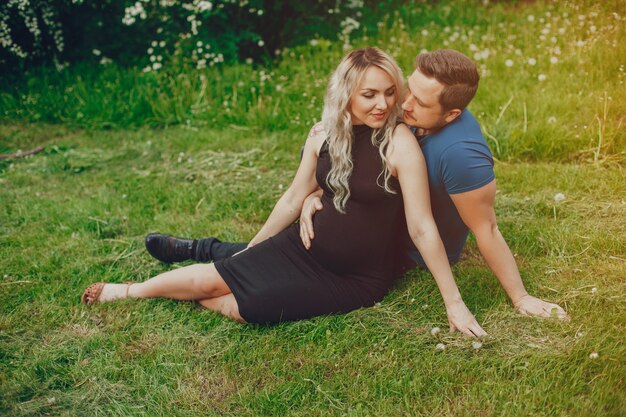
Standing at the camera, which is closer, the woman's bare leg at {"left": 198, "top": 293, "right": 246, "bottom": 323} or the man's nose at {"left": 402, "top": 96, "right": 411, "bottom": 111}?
the man's nose at {"left": 402, "top": 96, "right": 411, "bottom": 111}

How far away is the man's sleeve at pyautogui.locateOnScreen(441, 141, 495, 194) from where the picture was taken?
3082 mm

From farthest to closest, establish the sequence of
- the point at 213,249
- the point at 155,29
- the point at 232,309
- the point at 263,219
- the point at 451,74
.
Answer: the point at 155,29 → the point at 263,219 → the point at 213,249 → the point at 232,309 → the point at 451,74

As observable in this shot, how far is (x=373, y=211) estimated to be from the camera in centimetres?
334

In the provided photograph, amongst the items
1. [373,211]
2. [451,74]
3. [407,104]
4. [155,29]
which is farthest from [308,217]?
[155,29]

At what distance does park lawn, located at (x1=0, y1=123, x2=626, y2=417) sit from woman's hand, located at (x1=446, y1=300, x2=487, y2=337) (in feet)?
0.27

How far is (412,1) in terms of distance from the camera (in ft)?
28.6

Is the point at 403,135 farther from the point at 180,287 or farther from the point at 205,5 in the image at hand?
the point at 205,5

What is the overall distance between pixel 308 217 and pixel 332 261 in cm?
28

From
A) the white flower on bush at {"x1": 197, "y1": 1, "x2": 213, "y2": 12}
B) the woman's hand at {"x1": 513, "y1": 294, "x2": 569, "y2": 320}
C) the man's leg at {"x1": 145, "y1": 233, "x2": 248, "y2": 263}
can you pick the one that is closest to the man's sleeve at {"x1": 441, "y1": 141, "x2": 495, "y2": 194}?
the woman's hand at {"x1": 513, "y1": 294, "x2": 569, "y2": 320}

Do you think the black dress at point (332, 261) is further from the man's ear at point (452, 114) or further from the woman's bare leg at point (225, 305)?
the man's ear at point (452, 114)

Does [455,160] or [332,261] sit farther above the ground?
[455,160]

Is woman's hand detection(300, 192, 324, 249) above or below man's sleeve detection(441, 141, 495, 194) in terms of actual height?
below

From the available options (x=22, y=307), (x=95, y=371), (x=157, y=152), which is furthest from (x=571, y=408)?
(x=157, y=152)

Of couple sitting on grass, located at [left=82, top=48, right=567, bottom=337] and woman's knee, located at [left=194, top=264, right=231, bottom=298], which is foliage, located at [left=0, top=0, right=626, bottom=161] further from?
woman's knee, located at [left=194, top=264, right=231, bottom=298]
